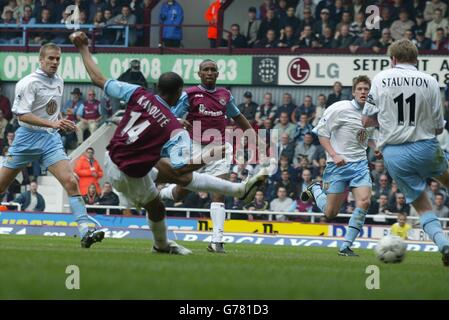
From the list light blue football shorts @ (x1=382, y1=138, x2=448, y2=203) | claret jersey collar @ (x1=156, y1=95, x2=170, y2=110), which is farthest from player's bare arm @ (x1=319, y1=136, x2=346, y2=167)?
claret jersey collar @ (x1=156, y1=95, x2=170, y2=110)

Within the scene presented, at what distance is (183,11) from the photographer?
111 ft

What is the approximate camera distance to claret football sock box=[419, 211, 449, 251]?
11922 millimetres

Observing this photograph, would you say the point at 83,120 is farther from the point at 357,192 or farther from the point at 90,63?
the point at 90,63

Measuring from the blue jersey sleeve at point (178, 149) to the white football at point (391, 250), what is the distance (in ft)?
7.97

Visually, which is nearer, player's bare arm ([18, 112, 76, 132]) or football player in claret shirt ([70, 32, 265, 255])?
football player in claret shirt ([70, 32, 265, 255])

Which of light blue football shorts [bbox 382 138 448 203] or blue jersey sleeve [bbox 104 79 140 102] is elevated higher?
blue jersey sleeve [bbox 104 79 140 102]

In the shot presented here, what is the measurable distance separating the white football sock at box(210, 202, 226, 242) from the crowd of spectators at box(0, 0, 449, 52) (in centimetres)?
1294

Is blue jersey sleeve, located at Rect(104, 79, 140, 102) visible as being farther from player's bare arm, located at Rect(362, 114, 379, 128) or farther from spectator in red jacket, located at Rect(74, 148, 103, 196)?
spectator in red jacket, located at Rect(74, 148, 103, 196)

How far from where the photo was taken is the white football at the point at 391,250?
493 inches

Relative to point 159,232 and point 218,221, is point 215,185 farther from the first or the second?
point 218,221

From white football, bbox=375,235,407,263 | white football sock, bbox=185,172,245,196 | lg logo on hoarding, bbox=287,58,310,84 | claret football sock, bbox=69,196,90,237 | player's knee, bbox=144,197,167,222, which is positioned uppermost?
lg logo on hoarding, bbox=287,58,310,84

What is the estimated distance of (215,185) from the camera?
42.2 ft

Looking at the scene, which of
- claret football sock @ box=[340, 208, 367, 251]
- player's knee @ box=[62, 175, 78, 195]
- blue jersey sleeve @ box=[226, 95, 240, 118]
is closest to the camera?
player's knee @ box=[62, 175, 78, 195]
